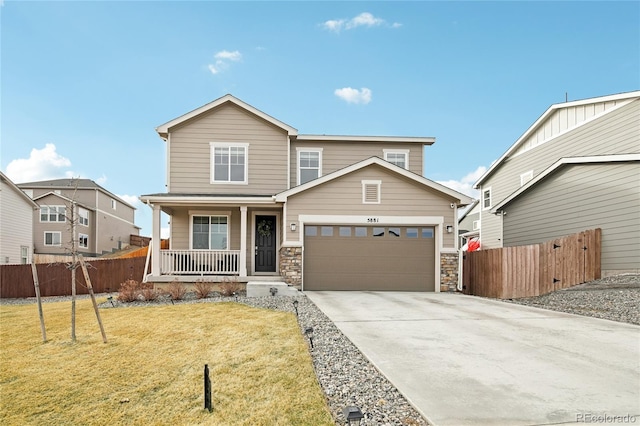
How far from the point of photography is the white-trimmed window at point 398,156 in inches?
675

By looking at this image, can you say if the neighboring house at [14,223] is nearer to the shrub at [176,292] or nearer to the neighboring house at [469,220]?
the shrub at [176,292]

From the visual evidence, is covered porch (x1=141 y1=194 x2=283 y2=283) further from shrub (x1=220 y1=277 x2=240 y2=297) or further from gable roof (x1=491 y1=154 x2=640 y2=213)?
gable roof (x1=491 y1=154 x2=640 y2=213)

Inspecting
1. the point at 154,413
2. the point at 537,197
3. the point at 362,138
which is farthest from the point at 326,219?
the point at 154,413

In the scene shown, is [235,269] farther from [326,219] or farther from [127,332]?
[127,332]

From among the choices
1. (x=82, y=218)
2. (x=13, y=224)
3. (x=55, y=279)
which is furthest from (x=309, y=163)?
(x=82, y=218)

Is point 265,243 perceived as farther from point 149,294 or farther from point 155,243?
point 149,294

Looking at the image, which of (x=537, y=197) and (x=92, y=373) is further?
(x=537, y=197)

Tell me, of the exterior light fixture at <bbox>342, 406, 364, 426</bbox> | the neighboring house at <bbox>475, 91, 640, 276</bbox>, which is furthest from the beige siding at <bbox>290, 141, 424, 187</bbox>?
the exterior light fixture at <bbox>342, 406, 364, 426</bbox>

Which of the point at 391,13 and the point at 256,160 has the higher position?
the point at 391,13

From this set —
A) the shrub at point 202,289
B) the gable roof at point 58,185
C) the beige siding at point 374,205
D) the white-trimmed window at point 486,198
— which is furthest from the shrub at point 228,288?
the gable roof at point 58,185

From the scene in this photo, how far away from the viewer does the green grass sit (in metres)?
4.28

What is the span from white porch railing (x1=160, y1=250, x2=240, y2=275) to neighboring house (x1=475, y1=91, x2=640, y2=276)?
11966mm

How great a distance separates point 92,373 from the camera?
569 centimetres

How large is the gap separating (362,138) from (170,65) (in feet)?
26.0
